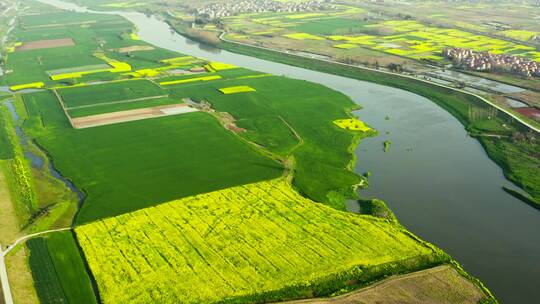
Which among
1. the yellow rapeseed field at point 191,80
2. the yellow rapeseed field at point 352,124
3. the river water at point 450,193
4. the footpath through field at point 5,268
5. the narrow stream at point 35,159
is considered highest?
the yellow rapeseed field at point 191,80

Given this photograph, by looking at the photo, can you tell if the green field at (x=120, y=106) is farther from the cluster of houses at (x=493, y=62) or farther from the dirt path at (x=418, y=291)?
the cluster of houses at (x=493, y=62)

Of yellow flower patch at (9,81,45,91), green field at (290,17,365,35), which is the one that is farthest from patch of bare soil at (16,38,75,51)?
green field at (290,17,365,35)

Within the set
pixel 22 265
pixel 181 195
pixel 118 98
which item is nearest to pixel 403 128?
pixel 181 195

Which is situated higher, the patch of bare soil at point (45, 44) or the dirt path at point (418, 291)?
the patch of bare soil at point (45, 44)

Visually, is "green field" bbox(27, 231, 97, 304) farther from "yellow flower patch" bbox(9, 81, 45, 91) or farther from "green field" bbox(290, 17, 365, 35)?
"green field" bbox(290, 17, 365, 35)

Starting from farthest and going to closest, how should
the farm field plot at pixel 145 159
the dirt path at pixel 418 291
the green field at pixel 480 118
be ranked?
the green field at pixel 480 118 < the farm field plot at pixel 145 159 < the dirt path at pixel 418 291

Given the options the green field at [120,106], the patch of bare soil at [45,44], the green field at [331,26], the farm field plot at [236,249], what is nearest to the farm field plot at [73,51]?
the patch of bare soil at [45,44]

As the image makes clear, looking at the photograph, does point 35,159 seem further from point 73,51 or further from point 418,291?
point 73,51

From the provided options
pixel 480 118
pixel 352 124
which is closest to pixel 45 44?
pixel 352 124
